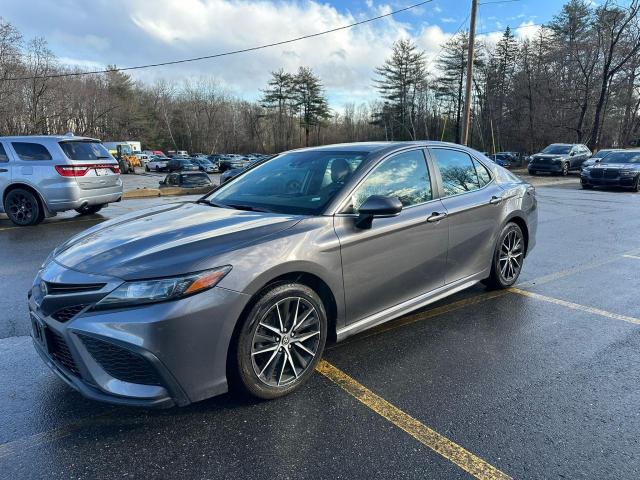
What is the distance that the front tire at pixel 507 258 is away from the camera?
459 centimetres

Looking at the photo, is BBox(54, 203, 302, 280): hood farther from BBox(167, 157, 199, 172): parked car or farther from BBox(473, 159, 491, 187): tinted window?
BBox(167, 157, 199, 172): parked car

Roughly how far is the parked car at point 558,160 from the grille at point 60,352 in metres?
25.7

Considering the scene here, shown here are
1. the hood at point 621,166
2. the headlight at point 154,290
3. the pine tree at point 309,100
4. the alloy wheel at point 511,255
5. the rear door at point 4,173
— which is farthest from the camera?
the pine tree at point 309,100

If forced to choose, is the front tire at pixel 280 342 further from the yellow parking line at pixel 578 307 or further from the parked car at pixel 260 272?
the yellow parking line at pixel 578 307

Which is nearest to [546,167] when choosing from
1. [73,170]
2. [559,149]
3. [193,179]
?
[559,149]

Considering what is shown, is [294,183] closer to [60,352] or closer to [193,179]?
[60,352]

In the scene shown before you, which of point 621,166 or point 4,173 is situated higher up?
point 4,173

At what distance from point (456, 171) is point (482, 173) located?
50 cm

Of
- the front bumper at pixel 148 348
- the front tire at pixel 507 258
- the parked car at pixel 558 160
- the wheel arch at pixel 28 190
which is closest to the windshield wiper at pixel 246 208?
the front bumper at pixel 148 348

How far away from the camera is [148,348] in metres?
2.22

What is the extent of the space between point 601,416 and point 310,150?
296cm

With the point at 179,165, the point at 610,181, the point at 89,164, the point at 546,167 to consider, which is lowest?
the point at 179,165

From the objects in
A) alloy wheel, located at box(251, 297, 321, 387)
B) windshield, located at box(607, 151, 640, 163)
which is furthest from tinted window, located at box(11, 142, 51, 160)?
windshield, located at box(607, 151, 640, 163)

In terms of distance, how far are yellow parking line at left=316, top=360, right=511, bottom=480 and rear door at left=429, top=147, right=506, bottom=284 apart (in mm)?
1468
